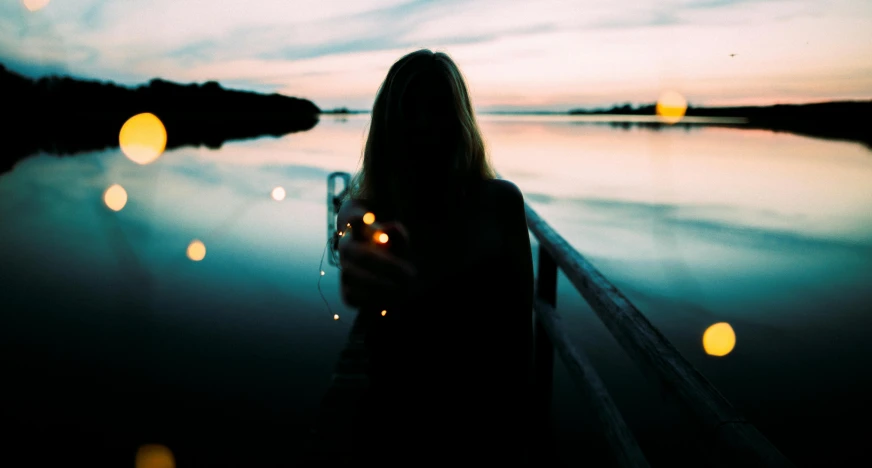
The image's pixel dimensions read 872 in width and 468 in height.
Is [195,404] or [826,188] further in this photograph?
[826,188]

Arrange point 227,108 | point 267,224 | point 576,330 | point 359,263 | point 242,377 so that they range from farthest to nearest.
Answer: point 227,108 → point 267,224 → point 576,330 → point 242,377 → point 359,263

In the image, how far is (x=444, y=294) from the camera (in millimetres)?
1365

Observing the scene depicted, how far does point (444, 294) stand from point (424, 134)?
0.51 m

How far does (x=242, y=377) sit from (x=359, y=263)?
6.10 m

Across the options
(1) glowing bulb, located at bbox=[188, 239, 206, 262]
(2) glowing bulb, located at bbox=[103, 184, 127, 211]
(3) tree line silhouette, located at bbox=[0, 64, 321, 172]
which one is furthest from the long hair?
(3) tree line silhouette, located at bbox=[0, 64, 321, 172]

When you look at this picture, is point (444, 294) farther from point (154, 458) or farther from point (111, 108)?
point (111, 108)

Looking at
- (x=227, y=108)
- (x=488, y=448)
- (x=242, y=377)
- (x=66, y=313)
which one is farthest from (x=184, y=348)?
(x=227, y=108)

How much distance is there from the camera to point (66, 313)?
333 inches

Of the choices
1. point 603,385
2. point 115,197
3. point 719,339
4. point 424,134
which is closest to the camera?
point 424,134

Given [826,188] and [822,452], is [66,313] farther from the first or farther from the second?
[826,188]

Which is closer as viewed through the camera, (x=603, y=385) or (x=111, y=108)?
(x=603, y=385)

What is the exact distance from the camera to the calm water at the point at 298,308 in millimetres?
5832

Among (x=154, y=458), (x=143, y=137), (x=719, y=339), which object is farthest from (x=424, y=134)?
(x=143, y=137)

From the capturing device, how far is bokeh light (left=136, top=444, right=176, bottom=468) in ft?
16.2
